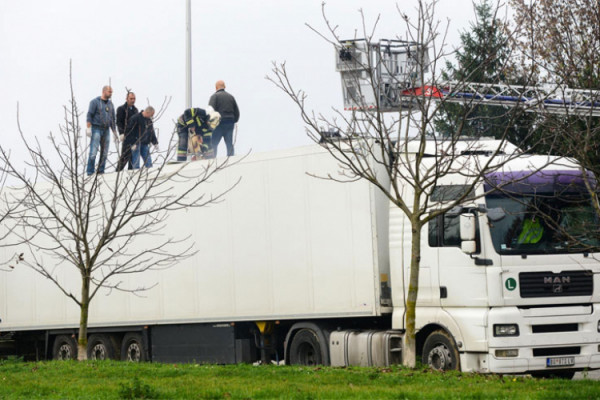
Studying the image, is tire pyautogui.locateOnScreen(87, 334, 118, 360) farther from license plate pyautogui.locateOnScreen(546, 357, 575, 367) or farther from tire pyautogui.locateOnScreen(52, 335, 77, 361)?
license plate pyautogui.locateOnScreen(546, 357, 575, 367)

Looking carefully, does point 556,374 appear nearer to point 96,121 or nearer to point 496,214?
point 496,214

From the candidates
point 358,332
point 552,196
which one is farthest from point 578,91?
point 358,332

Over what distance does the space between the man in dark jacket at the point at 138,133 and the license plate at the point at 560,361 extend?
829 centimetres

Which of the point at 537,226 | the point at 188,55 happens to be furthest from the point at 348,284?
the point at 188,55

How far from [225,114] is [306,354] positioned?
622cm

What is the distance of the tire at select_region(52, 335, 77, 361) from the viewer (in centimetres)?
2280

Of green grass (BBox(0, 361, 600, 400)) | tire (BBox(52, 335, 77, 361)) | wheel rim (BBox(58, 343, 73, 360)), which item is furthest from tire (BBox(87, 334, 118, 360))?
green grass (BBox(0, 361, 600, 400))

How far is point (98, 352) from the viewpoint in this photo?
73.1ft

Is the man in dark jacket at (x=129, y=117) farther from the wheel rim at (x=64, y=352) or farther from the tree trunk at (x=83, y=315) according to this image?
the wheel rim at (x=64, y=352)

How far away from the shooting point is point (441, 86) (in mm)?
17031

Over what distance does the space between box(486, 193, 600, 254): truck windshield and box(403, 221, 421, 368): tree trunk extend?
1.05 meters

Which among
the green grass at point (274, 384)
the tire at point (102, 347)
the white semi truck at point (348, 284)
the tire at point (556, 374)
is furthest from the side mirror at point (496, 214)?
Result: the tire at point (102, 347)

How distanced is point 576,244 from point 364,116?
3.94 meters

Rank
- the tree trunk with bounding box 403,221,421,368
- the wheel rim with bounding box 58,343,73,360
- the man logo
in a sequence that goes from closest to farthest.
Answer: the tree trunk with bounding box 403,221,421,368
the man logo
the wheel rim with bounding box 58,343,73,360
